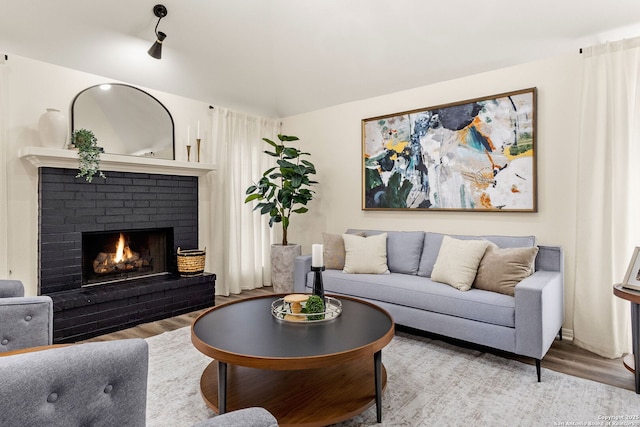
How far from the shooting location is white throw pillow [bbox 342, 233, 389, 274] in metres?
3.51

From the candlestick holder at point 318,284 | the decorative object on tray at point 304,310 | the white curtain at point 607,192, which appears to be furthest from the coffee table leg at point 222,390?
the white curtain at point 607,192

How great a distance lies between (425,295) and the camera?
112 inches

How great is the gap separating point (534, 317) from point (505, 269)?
0.49 m

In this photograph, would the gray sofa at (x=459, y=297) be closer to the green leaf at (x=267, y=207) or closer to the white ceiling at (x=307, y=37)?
the green leaf at (x=267, y=207)

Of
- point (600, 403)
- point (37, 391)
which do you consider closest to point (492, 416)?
point (600, 403)

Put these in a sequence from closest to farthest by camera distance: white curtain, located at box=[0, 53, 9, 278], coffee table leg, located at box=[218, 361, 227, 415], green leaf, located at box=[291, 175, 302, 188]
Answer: coffee table leg, located at box=[218, 361, 227, 415] → white curtain, located at box=[0, 53, 9, 278] → green leaf, located at box=[291, 175, 302, 188]

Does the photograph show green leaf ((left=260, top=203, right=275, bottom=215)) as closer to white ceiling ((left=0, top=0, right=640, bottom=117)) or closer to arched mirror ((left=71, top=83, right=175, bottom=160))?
arched mirror ((left=71, top=83, right=175, bottom=160))

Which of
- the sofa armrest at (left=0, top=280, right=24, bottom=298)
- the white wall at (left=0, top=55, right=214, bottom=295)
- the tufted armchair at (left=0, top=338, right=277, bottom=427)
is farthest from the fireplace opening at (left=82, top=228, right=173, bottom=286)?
the tufted armchair at (left=0, top=338, right=277, bottom=427)

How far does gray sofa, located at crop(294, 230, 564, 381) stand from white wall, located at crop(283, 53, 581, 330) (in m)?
0.26

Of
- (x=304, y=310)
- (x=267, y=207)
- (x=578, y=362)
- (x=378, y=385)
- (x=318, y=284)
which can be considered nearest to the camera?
(x=378, y=385)

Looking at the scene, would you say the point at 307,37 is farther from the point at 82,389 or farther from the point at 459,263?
the point at 82,389

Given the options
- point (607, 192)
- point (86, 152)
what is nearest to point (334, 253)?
point (607, 192)

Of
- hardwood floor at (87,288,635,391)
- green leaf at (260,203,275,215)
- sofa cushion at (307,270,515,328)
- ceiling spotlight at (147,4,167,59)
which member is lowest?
hardwood floor at (87,288,635,391)

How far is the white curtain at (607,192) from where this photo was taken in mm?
2684
